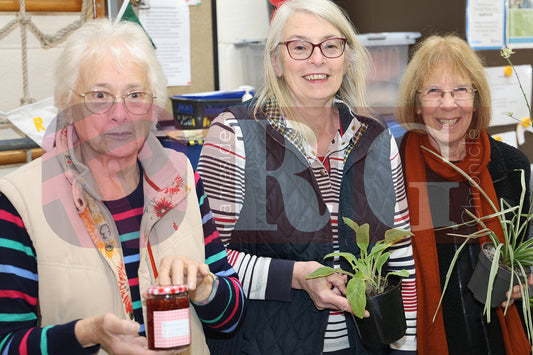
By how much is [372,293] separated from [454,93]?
72cm

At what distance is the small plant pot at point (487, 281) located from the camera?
1.34 m

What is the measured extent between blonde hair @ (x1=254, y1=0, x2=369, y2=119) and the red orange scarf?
0.30 m

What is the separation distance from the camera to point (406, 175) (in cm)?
170

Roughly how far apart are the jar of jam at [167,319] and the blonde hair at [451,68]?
3.53 ft

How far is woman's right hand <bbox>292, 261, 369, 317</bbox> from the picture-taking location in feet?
4.23

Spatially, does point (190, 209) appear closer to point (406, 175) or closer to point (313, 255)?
point (313, 255)

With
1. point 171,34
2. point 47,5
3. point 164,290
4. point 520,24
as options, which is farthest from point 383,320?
point 520,24

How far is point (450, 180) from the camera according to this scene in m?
1.69

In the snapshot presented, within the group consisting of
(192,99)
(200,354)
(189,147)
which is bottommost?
(200,354)

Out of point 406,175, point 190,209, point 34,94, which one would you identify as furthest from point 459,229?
point 34,94

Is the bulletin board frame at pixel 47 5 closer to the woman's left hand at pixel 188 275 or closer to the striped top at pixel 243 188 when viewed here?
the striped top at pixel 243 188

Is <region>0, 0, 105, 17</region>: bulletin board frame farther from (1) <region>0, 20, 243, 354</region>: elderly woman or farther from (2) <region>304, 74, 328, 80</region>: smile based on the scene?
(2) <region>304, 74, 328, 80</region>: smile

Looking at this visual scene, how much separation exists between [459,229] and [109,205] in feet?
3.42

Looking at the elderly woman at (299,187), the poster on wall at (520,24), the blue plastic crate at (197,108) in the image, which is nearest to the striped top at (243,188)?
the elderly woman at (299,187)
